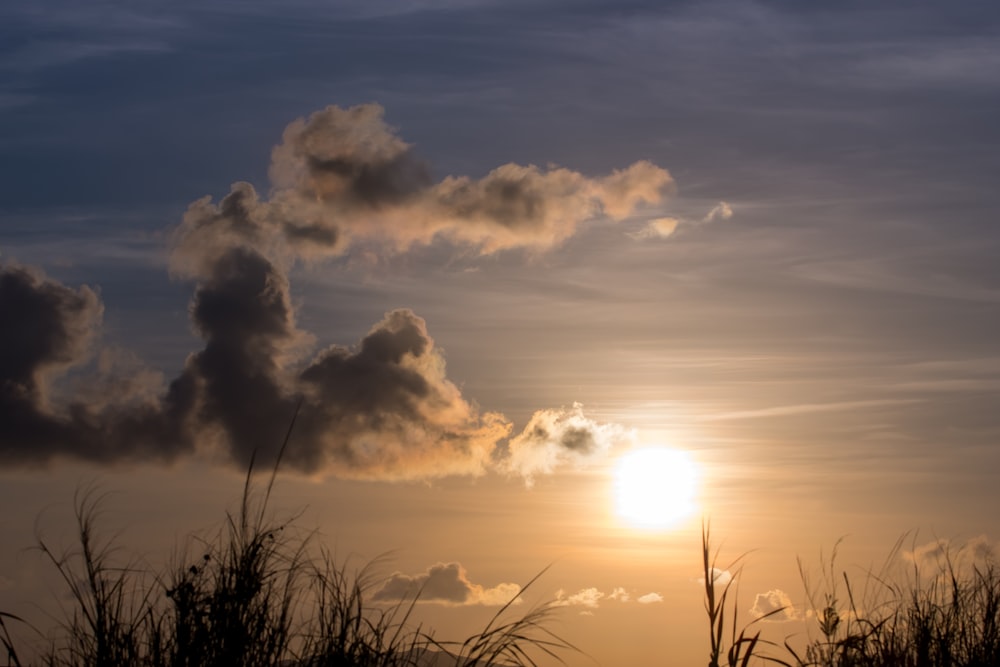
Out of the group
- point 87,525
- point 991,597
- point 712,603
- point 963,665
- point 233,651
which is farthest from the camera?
point 991,597

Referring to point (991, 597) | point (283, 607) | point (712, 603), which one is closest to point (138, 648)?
point (283, 607)

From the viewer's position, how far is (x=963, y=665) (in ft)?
30.1

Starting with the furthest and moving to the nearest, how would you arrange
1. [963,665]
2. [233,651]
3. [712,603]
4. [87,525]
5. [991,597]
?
[991,597] < [963,665] < [87,525] < [233,651] < [712,603]

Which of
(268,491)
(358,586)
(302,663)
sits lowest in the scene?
(302,663)

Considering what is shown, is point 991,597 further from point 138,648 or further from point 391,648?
point 138,648

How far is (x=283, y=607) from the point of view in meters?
8.10

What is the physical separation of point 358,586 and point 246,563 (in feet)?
3.33

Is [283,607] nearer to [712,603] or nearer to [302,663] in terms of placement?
[302,663]

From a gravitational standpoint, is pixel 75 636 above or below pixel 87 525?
below

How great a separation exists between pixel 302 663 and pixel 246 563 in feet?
2.68

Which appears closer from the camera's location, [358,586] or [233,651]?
[233,651]

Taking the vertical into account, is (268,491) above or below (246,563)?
above

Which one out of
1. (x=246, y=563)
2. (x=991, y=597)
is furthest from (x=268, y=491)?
(x=991, y=597)

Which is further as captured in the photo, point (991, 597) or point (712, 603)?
point (991, 597)
